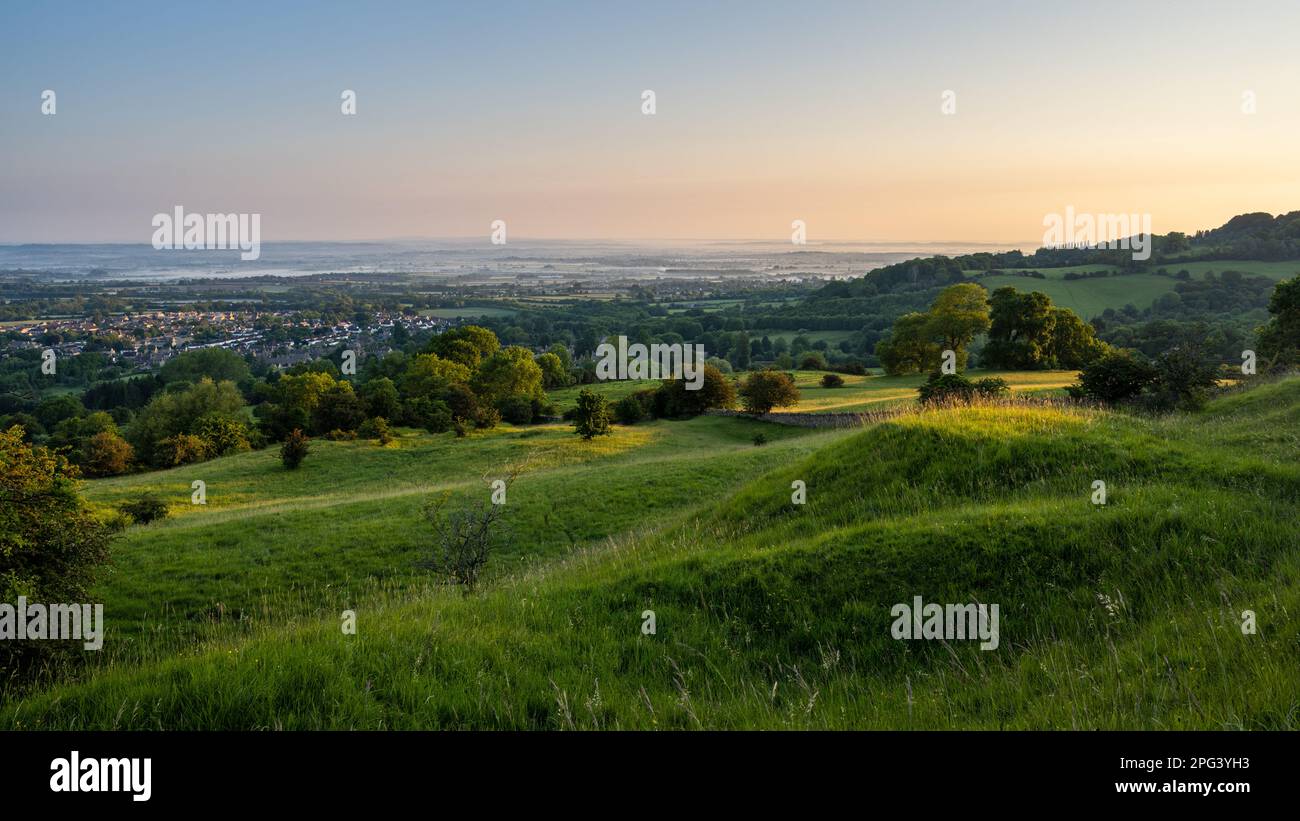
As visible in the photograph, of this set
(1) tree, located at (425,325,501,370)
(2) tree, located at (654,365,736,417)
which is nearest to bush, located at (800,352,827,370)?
(2) tree, located at (654,365,736,417)

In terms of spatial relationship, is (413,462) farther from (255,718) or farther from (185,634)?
(255,718)

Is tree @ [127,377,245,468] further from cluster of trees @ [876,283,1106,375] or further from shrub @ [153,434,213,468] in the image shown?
cluster of trees @ [876,283,1106,375]

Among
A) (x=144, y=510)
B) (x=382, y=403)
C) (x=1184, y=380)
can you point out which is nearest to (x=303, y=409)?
(x=382, y=403)

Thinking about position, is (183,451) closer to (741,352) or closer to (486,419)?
(486,419)

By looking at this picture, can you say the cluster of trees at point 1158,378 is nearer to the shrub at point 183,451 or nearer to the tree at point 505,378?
the tree at point 505,378

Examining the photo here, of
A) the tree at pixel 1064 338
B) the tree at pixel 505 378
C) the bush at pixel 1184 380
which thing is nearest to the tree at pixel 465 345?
the tree at pixel 505 378

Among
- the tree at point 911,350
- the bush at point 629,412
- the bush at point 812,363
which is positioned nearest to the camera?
the bush at point 629,412
